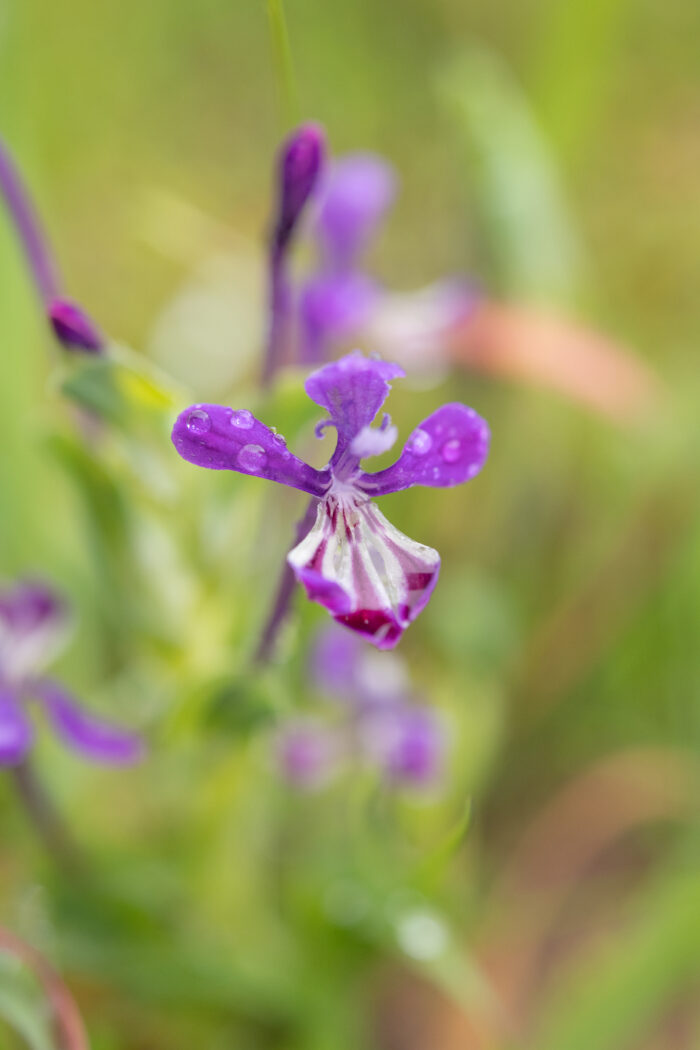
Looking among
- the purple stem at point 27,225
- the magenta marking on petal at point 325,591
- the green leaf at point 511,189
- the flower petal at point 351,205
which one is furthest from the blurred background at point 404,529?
the magenta marking on petal at point 325,591

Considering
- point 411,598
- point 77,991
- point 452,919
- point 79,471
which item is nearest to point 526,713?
point 452,919

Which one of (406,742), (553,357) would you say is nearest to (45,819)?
(406,742)

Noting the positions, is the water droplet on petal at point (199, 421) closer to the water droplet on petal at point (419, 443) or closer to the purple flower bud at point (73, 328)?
the water droplet on petal at point (419, 443)

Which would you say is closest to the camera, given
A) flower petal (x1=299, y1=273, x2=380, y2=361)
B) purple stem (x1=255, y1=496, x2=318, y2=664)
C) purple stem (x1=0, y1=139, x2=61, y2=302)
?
purple stem (x1=255, y1=496, x2=318, y2=664)

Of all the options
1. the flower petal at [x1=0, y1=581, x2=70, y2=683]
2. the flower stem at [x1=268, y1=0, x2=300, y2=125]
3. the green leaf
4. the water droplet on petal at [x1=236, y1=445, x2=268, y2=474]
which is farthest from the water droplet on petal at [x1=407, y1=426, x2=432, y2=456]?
the green leaf

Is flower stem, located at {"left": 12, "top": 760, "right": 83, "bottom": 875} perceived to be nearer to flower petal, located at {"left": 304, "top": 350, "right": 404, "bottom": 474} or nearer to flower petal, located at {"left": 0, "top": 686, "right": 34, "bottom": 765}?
flower petal, located at {"left": 0, "top": 686, "right": 34, "bottom": 765}

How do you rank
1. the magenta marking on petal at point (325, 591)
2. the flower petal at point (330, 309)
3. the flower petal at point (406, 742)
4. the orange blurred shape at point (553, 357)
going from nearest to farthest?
the magenta marking on petal at point (325, 591)
the flower petal at point (330, 309)
the flower petal at point (406, 742)
the orange blurred shape at point (553, 357)

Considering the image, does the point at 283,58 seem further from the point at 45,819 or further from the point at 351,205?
the point at 45,819
